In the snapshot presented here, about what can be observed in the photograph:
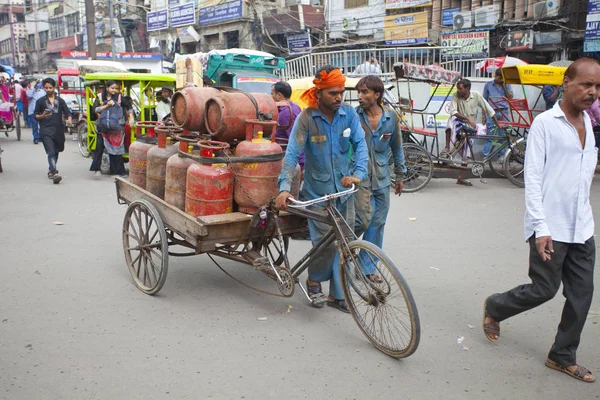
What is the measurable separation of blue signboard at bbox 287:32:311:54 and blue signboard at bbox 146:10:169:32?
1206 cm

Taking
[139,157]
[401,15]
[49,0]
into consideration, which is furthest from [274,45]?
[49,0]

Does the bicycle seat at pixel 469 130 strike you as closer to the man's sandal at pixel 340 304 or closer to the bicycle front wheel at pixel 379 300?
the man's sandal at pixel 340 304

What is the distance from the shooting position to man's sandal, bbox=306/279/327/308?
13.7 ft

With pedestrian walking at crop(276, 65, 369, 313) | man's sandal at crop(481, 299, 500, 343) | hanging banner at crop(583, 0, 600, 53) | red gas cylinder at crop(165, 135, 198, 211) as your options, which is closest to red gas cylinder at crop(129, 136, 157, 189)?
red gas cylinder at crop(165, 135, 198, 211)

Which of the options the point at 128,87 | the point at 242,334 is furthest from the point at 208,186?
the point at 128,87

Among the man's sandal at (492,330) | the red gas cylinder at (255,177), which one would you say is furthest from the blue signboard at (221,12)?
the man's sandal at (492,330)

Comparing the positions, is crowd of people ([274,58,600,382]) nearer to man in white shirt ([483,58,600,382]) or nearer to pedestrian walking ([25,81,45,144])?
man in white shirt ([483,58,600,382])

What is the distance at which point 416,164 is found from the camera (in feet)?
30.4

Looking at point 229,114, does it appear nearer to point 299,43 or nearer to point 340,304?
point 340,304

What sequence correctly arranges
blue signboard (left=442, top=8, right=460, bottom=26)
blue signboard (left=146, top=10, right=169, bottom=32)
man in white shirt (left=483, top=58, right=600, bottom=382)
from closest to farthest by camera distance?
man in white shirt (left=483, top=58, right=600, bottom=382) < blue signboard (left=442, top=8, right=460, bottom=26) < blue signboard (left=146, top=10, right=169, bottom=32)

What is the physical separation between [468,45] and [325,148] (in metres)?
15.8

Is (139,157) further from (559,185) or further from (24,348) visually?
(559,185)

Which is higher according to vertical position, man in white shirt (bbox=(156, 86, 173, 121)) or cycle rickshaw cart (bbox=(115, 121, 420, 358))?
man in white shirt (bbox=(156, 86, 173, 121))

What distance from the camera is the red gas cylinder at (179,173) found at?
437cm
